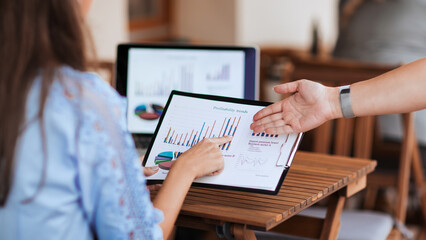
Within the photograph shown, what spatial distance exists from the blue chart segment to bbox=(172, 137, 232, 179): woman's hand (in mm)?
43

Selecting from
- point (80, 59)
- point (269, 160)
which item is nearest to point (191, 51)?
point (269, 160)

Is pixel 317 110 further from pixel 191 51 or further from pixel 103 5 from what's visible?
pixel 103 5

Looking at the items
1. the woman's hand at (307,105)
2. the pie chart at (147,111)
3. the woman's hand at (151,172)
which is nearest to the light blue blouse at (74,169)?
the woman's hand at (151,172)

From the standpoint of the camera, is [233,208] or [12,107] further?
[233,208]

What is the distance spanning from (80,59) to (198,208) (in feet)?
1.34

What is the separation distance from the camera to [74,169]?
0.98 m

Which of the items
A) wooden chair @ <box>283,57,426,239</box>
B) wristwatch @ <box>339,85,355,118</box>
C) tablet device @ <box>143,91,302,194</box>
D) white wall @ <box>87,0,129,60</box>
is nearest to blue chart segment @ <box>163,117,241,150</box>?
tablet device @ <box>143,91,302,194</box>

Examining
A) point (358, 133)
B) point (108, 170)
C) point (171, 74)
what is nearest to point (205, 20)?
point (358, 133)

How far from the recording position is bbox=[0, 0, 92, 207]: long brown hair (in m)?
0.95

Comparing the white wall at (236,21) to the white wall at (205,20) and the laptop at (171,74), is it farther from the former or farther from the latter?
the laptop at (171,74)

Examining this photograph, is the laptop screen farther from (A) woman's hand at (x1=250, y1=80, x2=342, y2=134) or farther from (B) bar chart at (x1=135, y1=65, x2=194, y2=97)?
(A) woman's hand at (x1=250, y1=80, x2=342, y2=134)

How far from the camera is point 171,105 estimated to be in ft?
4.58

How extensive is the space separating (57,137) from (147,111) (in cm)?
89

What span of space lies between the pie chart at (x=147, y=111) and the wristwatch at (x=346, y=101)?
0.62 meters
